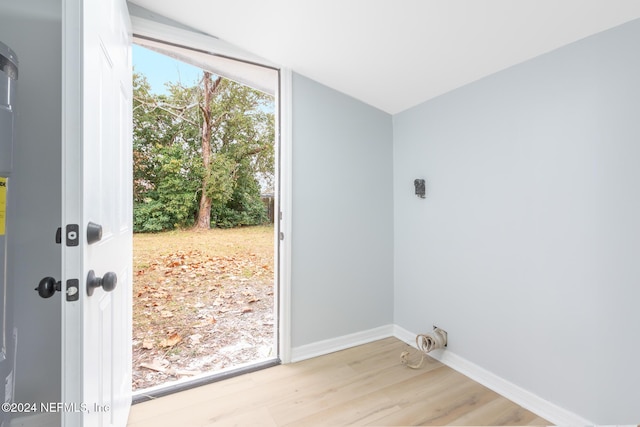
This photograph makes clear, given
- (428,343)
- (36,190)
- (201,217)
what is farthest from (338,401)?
(201,217)

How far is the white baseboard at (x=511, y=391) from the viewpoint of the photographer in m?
1.40

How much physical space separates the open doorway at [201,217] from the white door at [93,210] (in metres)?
1.24

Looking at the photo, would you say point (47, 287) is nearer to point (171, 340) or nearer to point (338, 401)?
point (338, 401)

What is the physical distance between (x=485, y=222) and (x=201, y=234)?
10.1ft

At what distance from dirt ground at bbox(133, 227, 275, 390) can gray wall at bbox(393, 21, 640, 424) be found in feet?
5.08

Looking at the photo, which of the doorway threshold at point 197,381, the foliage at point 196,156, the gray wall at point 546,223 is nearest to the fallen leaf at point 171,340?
the doorway threshold at point 197,381

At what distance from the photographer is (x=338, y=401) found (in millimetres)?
1597

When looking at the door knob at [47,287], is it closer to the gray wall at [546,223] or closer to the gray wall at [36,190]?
the gray wall at [36,190]

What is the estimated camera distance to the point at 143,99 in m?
3.14

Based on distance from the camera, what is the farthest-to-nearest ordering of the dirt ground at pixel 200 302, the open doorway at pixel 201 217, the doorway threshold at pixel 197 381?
the open doorway at pixel 201 217, the dirt ground at pixel 200 302, the doorway threshold at pixel 197 381

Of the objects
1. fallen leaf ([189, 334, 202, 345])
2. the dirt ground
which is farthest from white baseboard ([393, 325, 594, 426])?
fallen leaf ([189, 334, 202, 345])

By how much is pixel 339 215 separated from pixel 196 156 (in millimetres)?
2240

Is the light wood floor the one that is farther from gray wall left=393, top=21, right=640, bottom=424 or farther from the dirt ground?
the dirt ground

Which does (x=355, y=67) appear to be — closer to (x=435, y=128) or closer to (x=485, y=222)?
(x=435, y=128)
